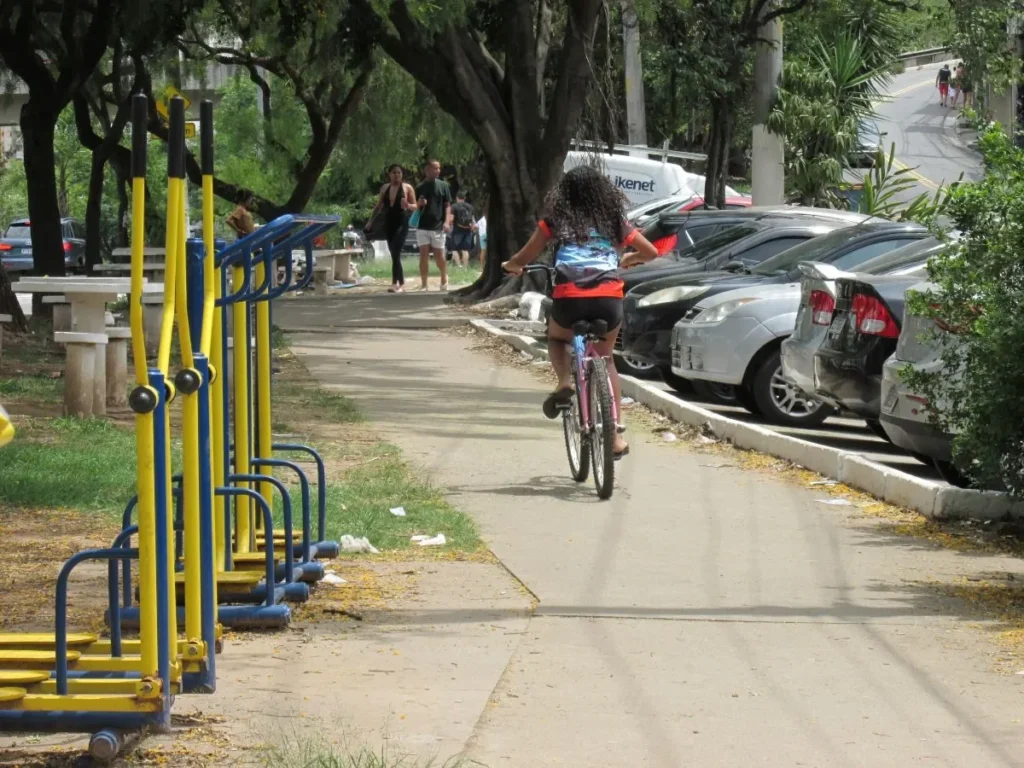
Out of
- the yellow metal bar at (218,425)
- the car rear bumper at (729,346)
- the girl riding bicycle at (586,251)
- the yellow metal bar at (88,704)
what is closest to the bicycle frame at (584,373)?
the girl riding bicycle at (586,251)

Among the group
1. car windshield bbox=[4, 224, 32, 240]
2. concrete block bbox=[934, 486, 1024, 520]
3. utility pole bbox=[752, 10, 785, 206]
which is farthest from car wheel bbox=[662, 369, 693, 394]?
car windshield bbox=[4, 224, 32, 240]

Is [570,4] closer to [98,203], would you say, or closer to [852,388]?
[98,203]

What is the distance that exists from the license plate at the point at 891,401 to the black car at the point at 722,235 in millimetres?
6493

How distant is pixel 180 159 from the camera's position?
460 cm

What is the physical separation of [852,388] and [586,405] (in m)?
2.04

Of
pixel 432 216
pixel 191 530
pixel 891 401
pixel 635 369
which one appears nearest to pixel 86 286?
pixel 891 401

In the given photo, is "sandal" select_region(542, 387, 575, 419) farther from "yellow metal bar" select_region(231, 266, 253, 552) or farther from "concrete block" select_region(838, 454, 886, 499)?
"yellow metal bar" select_region(231, 266, 253, 552)

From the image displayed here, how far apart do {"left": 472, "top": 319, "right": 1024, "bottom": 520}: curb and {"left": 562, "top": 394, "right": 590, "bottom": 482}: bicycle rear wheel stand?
152 centimetres

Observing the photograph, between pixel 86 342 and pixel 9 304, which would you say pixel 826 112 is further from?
pixel 86 342

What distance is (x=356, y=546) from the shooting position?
7.55 meters

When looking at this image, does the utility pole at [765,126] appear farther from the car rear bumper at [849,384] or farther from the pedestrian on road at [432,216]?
the car rear bumper at [849,384]

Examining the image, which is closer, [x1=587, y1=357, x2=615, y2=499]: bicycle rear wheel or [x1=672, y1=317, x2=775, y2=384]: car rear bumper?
[x1=587, y1=357, x2=615, y2=499]: bicycle rear wheel

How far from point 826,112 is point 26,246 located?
18229mm

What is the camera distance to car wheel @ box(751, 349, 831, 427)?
1252cm
